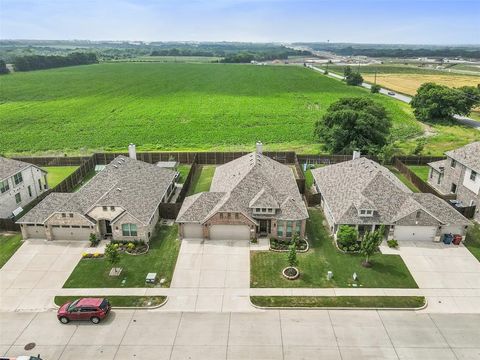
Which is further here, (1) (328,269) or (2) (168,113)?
(2) (168,113)

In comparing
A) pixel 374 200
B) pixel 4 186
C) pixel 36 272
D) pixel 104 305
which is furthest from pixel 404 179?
pixel 4 186

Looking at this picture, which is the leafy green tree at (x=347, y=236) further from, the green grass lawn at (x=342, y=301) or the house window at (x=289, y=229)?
the green grass lawn at (x=342, y=301)

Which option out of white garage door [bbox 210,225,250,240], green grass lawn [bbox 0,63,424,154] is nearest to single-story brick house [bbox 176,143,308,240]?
white garage door [bbox 210,225,250,240]

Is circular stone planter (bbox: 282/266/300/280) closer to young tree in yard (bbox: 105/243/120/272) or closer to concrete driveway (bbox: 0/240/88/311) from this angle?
young tree in yard (bbox: 105/243/120/272)

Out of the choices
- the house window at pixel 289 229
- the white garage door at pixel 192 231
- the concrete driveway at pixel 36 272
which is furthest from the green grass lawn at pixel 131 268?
the house window at pixel 289 229

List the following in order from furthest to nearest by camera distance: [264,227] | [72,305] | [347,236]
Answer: [264,227], [347,236], [72,305]

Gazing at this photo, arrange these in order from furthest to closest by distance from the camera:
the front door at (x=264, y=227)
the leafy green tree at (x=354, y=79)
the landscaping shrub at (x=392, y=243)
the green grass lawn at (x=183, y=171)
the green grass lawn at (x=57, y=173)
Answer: the leafy green tree at (x=354, y=79)
the green grass lawn at (x=57, y=173)
the green grass lawn at (x=183, y=171)
the front door at (x=264, y=227)
the landscaping shrub at (x=392, y=243)

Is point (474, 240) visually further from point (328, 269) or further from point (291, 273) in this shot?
point (291, 273)
